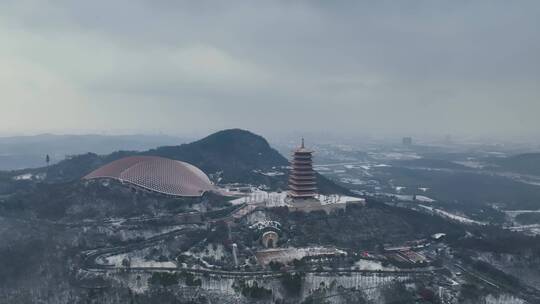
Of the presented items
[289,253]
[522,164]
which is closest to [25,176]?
[289,253]

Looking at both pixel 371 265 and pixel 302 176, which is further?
pixel 302 176

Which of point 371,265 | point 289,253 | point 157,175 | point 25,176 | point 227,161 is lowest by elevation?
point 371,265

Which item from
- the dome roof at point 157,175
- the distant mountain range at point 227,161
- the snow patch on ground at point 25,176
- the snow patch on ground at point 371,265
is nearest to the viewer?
the snow patch on ground at point 371,265

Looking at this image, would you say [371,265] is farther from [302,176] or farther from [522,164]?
[522,164]

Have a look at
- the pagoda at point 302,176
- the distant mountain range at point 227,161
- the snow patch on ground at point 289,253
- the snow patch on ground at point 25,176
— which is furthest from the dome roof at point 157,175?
the snow patch on ground at point 25,176

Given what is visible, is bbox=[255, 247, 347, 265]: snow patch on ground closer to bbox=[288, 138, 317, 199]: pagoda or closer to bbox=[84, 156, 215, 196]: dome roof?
bbox=[288, 138, 317, 199]: pagoda

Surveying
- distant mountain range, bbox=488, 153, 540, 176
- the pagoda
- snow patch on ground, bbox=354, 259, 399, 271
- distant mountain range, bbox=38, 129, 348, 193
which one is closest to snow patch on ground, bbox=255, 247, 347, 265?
snow patch on ground, bbox=354, 259, 399, 271

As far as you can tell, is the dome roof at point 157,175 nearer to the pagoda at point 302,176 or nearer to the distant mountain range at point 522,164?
the pagoda at point 302,176
